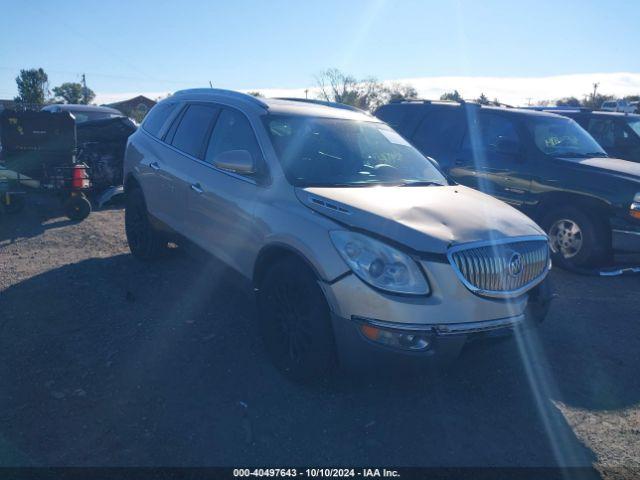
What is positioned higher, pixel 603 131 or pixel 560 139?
pixel 603 131

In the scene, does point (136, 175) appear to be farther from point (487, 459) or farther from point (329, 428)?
point (487, 459)

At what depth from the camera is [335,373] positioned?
11.6 feet

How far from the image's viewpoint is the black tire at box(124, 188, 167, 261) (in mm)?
5957

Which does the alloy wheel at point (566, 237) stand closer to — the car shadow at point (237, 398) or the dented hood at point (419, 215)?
the car shadow at point (237, 398)

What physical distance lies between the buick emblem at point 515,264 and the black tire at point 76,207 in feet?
23.7

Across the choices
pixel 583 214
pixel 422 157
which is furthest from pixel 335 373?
pixel 583 214

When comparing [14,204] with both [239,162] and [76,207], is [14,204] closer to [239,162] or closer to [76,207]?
[76,207]

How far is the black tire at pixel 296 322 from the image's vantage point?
3.29 m

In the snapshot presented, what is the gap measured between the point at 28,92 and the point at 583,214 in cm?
5652

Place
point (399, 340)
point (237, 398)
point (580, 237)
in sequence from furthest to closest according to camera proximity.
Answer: point (580, 237), point (237, 398), point (399, 340)

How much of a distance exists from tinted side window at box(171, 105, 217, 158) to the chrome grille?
273 centimetres

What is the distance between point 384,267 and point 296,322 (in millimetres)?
776

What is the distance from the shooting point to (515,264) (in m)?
3.37

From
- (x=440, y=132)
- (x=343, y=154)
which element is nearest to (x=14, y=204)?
(x=343, y=154)
